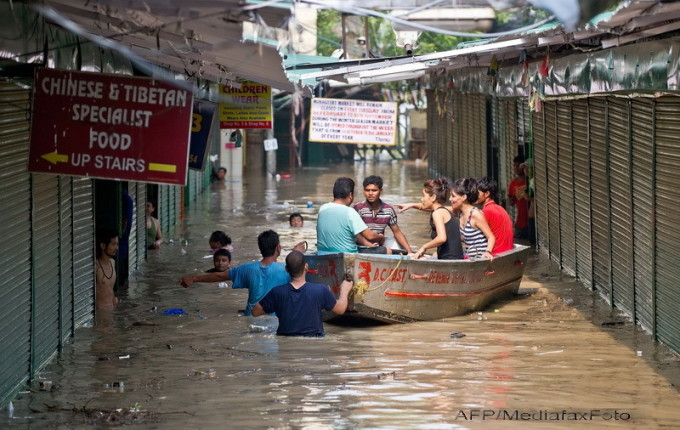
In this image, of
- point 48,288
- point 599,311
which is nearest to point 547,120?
point 599,311

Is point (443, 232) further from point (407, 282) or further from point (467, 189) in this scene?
point (407, 282)

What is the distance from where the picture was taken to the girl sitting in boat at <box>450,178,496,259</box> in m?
12.7

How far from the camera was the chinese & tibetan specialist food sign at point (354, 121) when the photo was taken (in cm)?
2511

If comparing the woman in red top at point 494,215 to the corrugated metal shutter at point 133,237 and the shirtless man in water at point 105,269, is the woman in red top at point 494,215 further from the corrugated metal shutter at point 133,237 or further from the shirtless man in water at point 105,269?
the corrugated metal shutter at point 133,237

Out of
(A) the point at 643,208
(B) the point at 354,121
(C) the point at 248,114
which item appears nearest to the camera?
(A) the point at 643,208

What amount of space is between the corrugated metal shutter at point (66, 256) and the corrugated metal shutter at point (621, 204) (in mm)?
6028

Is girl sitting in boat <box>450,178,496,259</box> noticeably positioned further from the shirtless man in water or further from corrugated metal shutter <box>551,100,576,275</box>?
the shirtless man in water

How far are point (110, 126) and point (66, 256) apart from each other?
3625 millimetres

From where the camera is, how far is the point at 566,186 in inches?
653

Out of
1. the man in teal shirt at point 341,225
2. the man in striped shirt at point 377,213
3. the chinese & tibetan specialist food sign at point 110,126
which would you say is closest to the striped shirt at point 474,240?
the man in striped shirt at point 377,213

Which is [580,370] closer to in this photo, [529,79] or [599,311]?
[599,311]

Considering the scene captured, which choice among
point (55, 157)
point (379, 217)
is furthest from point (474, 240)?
point (55, 157)

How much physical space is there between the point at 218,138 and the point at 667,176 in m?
26.8

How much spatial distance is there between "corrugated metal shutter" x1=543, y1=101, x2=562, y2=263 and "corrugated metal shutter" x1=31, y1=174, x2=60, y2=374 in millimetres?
8577
